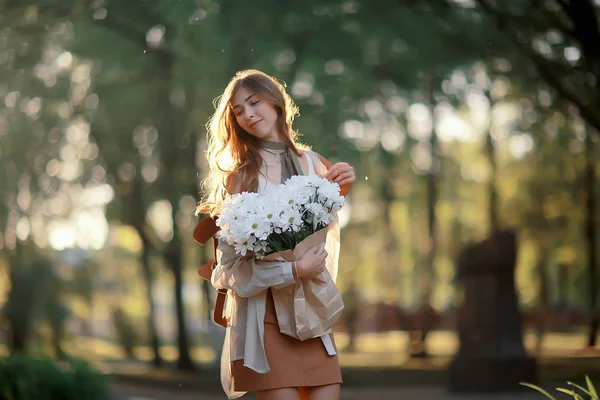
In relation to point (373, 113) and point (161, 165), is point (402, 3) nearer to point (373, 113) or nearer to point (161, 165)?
point (373, 113)

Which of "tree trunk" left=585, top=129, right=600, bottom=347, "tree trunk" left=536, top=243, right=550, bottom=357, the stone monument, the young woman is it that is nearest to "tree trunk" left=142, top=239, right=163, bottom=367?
the stone monument

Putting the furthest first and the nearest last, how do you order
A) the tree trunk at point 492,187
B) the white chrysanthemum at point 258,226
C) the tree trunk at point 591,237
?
the tree trunk at point 492,187, the tree trunk at point 591,237, the white chrysanthemum at point 258,226

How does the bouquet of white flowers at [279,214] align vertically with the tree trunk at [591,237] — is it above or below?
above

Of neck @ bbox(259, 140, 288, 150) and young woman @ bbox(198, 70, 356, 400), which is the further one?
neck @ bbox(259, 140, 288, 150)

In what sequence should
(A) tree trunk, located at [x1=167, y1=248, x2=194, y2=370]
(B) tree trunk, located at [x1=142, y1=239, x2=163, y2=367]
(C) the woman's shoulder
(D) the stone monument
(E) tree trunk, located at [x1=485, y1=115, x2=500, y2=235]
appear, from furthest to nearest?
1. (B) tree trunk, located at [x1=142, y1=239, x2=163, y2=367]
2. (A) tree trunk, located at [x1=167, y1=248, x2=194, y2=370]
3. (E) tree trunk, located at [x1=485, y1=115, x2=500, y2=235]
4. (D) the stone monument
5. (C) the woman's shoulder

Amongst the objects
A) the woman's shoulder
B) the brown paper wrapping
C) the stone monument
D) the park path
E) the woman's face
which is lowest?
the park path

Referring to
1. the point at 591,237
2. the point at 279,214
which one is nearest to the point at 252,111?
the point at 279,214

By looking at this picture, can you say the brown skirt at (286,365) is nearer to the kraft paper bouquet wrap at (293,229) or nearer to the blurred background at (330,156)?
the kraft paper bouquet wrap at (293,229)

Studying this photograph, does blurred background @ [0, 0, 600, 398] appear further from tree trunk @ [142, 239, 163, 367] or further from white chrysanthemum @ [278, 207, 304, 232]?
white chrysanthemum @ [278, 207, 304, 232]

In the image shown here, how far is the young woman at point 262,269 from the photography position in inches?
92.5

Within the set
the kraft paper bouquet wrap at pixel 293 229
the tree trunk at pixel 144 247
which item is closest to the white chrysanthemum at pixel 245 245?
the kraft paper bouquet wrap at pixel 293 229

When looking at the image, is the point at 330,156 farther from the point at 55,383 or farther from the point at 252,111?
the point at 252,111

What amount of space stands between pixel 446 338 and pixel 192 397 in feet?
8.09

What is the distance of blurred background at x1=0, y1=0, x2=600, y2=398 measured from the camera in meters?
6.70
